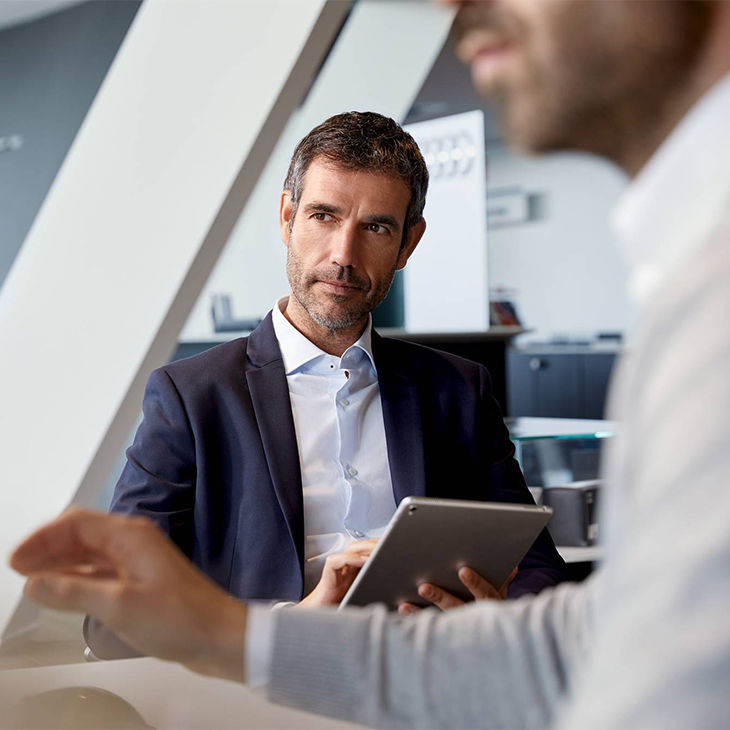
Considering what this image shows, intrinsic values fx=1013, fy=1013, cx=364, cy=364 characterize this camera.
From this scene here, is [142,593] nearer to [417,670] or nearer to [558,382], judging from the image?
[417,670]

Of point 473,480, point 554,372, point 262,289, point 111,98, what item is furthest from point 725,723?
point 262,289

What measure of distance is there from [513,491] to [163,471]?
0.70 m

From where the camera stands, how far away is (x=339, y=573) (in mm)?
1610

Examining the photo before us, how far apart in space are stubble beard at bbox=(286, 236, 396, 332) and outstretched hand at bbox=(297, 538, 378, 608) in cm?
55

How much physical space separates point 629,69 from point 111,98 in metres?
2.87

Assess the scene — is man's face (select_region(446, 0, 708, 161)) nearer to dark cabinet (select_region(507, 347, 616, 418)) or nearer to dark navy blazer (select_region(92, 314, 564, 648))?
dark navy blazer (select_region(92, 314, 564, 648))

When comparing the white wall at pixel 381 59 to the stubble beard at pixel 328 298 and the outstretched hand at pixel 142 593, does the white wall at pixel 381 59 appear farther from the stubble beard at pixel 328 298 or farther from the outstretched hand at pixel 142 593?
the outstretched hand at pixel 142 593

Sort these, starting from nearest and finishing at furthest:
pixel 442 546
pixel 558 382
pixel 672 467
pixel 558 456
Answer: pixel 672 467 → pixel 442 546 → pixel 558 456 → pixel 558 382

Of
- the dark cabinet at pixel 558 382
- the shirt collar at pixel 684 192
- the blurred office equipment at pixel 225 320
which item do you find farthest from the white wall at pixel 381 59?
the shirt collar at pixel 684 192

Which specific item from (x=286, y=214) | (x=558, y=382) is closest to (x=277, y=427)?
(x=286, y=214)

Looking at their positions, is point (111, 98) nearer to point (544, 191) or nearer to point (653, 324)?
point (653, 324)

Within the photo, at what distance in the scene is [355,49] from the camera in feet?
21.1

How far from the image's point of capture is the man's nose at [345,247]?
6.63 feet

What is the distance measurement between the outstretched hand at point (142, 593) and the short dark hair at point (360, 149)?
1326 millimetres
